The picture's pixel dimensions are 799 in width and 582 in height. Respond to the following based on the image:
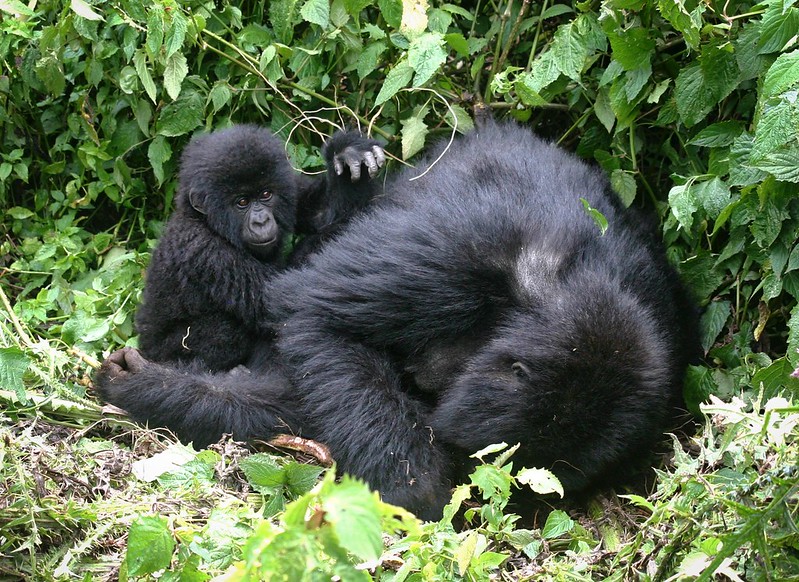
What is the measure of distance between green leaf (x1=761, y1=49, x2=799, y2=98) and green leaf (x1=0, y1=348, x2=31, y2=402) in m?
2.66

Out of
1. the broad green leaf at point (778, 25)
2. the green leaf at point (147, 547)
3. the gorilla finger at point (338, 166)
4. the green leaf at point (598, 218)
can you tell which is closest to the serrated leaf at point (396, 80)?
the gorilla finger at point (338, 166)

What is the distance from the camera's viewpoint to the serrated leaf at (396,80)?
168 inches

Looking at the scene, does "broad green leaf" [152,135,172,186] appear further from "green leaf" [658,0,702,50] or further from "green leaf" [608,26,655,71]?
"green leaf" [658,0,702,50]

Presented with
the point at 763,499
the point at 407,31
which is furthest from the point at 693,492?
the point at 407,31

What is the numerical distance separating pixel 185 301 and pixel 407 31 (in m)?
1.57

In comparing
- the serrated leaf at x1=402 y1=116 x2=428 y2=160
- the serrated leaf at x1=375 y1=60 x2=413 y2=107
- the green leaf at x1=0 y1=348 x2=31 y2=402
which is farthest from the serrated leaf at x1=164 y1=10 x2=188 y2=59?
the green leaf at x1=0 y1=348 x2=31 y2=402

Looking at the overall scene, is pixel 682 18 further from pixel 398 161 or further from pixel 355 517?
pixel 355 517

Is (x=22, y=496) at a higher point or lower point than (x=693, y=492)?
lower

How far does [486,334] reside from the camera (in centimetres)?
351

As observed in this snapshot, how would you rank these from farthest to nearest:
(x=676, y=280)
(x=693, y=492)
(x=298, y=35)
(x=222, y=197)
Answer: (x=298, y=35)
(x=222, y=197)
(x=676, y=280)
(x=693, y=492)

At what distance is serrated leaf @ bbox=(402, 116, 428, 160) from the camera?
436 cm

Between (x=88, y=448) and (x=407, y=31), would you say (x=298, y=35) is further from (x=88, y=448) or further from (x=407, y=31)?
(x=88, y=448)

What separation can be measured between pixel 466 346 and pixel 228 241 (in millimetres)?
1234

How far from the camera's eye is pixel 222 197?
4.10 m
